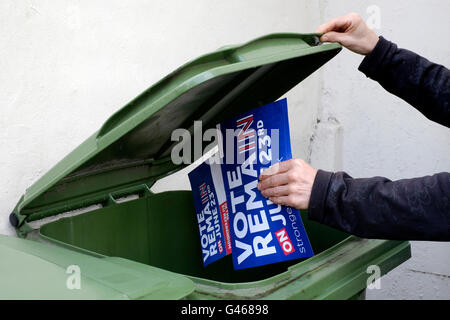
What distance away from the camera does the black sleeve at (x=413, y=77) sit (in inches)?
54.2

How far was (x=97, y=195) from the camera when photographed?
1348 mm

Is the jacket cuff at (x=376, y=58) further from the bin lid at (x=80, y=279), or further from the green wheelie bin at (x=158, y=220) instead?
the bin lid at (x=80, y=279)

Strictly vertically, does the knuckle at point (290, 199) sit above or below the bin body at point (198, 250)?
above

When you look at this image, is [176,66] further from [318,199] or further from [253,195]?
[318,199]

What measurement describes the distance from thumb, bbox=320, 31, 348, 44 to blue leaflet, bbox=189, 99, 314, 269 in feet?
0.87

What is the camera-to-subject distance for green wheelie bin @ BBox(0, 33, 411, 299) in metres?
0.84

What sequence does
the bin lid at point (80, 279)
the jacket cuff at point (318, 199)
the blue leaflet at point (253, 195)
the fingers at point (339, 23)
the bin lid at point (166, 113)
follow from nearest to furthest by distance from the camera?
the bin lid at point (80, 279) < the bin lid at point (166, 113) < the jacket cuff at point (318, 199) < the blue leaflet at point (253, 195) < the fingers at point (339, 23)

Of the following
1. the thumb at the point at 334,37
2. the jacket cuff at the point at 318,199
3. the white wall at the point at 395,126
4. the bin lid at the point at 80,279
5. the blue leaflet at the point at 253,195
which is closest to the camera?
the bin lid at the point at 80,279

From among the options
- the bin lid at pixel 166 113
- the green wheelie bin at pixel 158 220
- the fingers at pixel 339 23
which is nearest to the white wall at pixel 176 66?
the bin lid at pixel 166 113

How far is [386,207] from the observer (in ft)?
3.21

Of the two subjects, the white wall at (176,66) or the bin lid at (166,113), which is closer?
the bin lid at (166,113)

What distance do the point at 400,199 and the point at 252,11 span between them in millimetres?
1535
